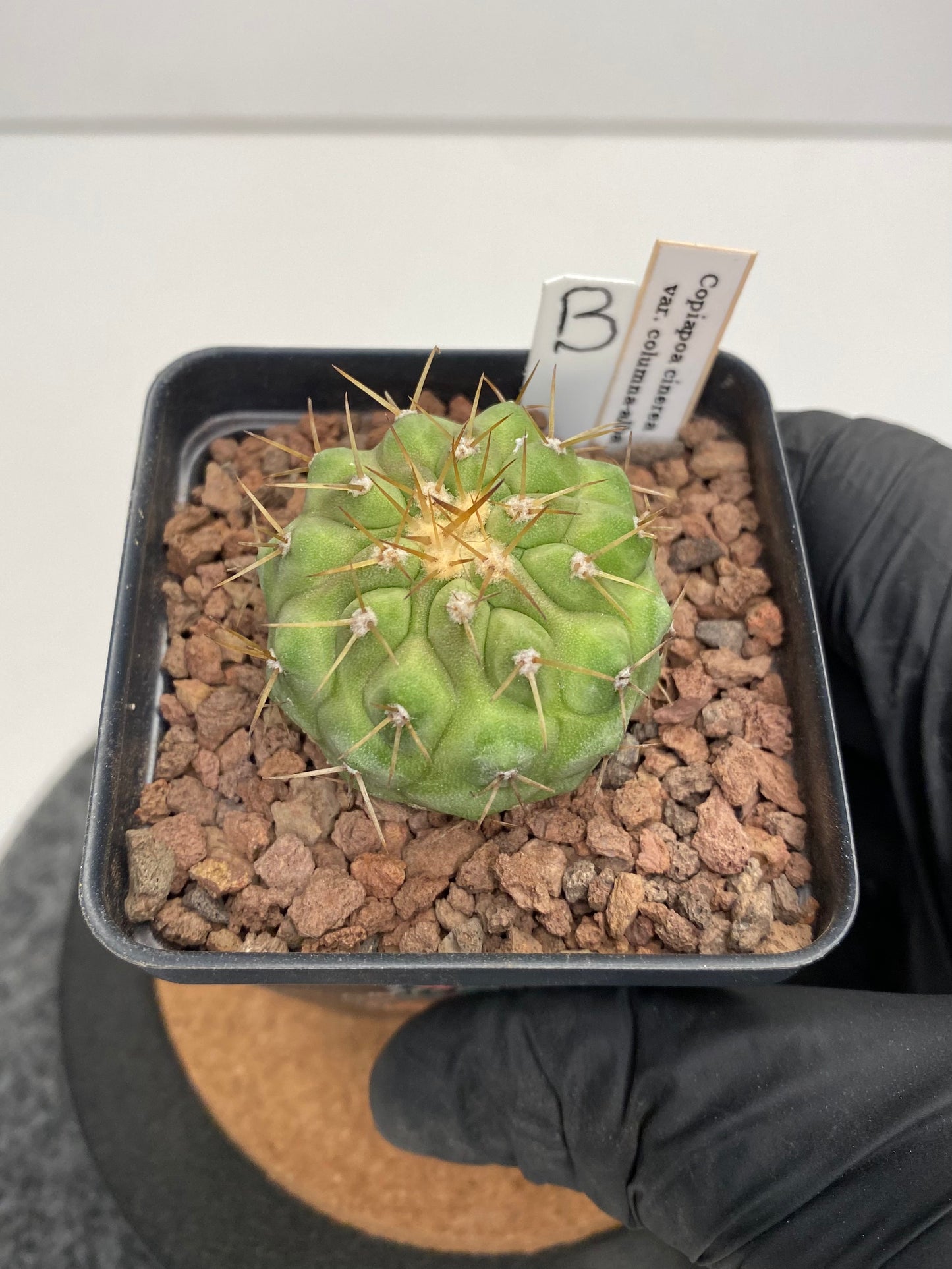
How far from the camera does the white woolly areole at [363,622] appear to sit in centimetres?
69

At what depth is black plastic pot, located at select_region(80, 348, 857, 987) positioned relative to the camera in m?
0.73

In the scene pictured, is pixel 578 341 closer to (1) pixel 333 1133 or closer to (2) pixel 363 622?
(2) pixel 363 622

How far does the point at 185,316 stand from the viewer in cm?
154

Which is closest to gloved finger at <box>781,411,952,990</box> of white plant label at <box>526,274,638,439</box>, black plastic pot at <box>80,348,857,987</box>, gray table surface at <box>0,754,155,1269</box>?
black plastic pot at <box>80,348,857,987</box>

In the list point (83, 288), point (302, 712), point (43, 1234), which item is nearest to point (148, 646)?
point (302, 712)

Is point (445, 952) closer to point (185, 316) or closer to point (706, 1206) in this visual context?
point (706, 1206)

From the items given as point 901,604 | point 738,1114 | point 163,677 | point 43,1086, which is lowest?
point 43,1086

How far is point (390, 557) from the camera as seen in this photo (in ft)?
2.31

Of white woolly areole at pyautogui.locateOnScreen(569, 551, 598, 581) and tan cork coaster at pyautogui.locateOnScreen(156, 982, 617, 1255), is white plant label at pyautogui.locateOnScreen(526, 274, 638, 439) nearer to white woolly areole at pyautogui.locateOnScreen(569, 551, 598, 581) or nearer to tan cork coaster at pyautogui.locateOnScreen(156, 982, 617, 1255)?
white woolly areole at pyautogui.locateOnScreen(569, 551, 598, 581)

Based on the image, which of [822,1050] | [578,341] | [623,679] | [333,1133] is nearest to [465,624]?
[623,679]

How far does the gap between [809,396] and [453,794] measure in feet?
3.38

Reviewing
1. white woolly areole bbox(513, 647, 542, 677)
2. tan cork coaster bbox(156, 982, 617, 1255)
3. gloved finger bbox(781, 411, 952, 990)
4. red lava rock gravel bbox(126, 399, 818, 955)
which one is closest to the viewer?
white woolly areole bbox(513, 647, 542, 677)

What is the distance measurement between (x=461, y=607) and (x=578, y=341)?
0.36m

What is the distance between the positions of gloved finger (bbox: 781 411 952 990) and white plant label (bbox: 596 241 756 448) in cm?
20
